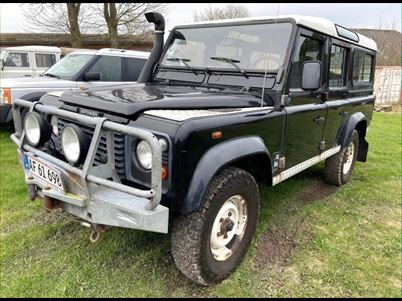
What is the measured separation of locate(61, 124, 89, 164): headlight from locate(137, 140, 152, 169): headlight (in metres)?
0.35

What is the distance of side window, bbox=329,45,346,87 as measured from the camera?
155 inches

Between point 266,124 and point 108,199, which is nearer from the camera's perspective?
point 108,199

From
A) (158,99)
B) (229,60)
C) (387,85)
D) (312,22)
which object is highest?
(312,22)

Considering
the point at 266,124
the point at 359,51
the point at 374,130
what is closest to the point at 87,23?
the point at 374,130

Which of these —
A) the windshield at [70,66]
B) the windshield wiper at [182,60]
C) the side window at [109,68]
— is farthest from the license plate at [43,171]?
the side window at [109,68]

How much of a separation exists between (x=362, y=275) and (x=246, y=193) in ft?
3.98

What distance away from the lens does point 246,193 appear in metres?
2.70

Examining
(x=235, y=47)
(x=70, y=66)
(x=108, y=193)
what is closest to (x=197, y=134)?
(x=108, y=193)

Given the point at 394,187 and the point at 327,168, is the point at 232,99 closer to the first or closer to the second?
the point at 327,168

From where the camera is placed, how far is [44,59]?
11367 millimetres

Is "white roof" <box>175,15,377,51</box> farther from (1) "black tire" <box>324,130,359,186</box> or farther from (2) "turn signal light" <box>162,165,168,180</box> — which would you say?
(2) "turn signal light" <box>162,165,168,180</box>

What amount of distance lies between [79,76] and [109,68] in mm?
725

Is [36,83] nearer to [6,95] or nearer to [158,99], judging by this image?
[6,95]

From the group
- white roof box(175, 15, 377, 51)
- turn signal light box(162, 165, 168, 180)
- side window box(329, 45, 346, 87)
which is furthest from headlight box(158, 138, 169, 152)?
side window box(329, 45, 346, 87)
